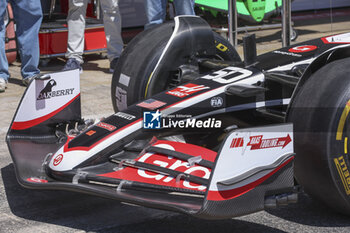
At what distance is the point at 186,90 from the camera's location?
3.48 meters

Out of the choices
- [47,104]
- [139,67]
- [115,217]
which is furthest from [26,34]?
[115,217]

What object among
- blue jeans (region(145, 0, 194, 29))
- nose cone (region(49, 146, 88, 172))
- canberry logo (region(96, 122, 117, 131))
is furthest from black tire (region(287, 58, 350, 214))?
blue jeans (region(145, 0, 194, 29))

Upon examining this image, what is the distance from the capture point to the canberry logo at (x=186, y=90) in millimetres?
3438

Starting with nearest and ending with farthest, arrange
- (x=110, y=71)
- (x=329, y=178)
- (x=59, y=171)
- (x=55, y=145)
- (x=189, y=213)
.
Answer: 1. (x=189, y=213)
2. (x=329, y=178)
3. (x=59, y=171)
4. (x=55, y=145)
5. (x=110, y=71)

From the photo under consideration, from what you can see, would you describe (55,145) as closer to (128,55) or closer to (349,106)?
(128,55)

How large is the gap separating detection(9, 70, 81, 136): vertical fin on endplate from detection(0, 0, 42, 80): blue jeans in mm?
2443

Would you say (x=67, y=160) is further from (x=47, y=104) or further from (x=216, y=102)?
(x=216, y=102)

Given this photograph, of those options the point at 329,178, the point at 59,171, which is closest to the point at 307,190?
the point at 329,178

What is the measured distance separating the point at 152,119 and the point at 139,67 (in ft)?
2.43

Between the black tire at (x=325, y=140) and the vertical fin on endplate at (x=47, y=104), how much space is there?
54.6 inches

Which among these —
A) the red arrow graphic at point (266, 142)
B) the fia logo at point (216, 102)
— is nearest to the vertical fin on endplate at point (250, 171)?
the red arrow graphic at point (266, 142)

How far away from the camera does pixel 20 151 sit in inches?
A: 134

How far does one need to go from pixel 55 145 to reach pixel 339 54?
5.26ft

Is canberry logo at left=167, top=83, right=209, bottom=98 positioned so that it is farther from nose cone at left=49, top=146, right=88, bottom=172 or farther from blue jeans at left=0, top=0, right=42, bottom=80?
blue jeans at left=0, top=0, right=42, bottom=80
